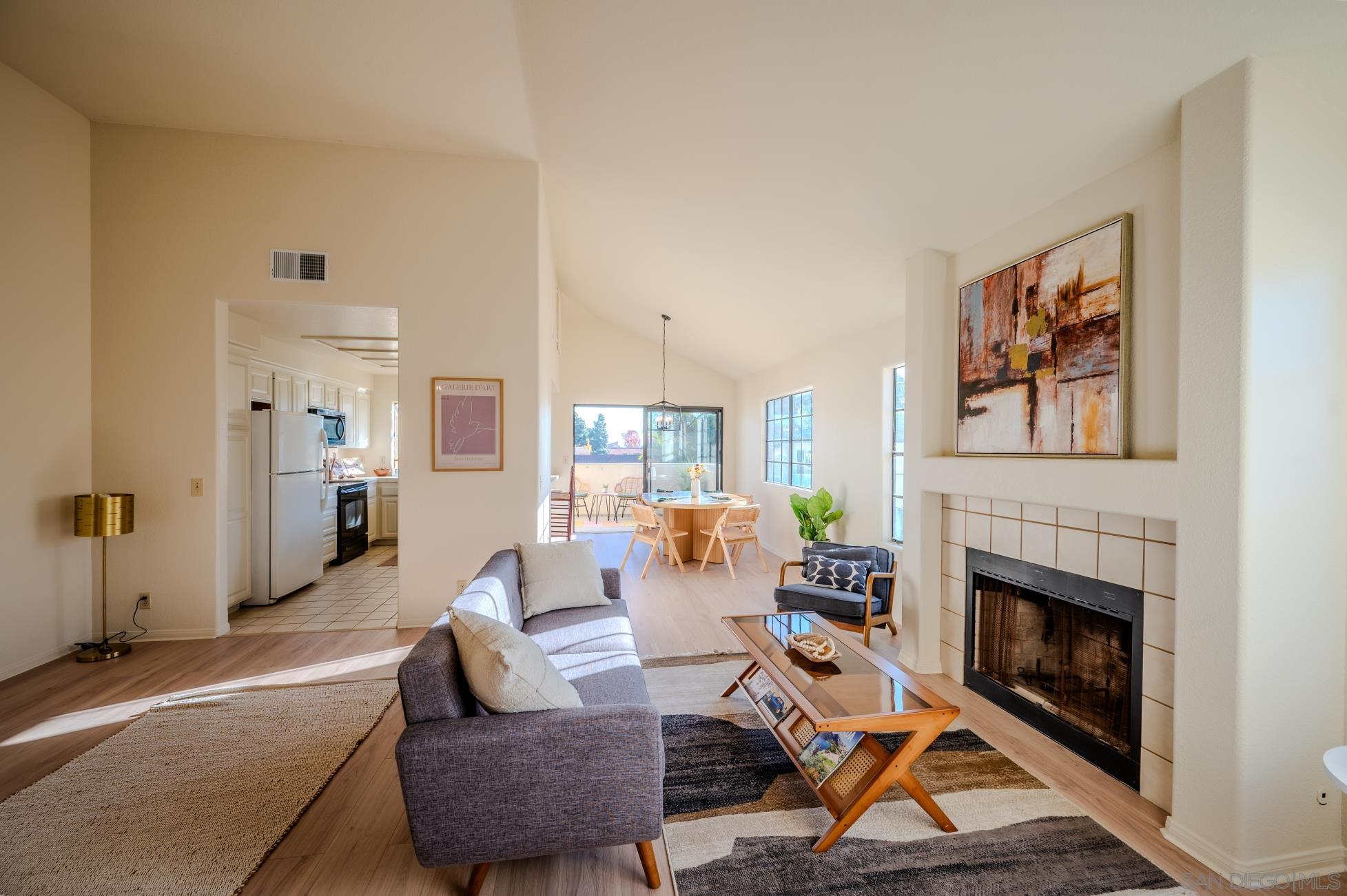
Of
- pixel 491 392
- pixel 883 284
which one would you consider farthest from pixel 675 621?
pixel 883 284

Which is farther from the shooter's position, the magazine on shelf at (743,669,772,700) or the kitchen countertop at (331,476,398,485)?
the kitchen countertop at (331,476,398,485)

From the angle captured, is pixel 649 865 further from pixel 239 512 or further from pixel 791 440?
pixel 791 440

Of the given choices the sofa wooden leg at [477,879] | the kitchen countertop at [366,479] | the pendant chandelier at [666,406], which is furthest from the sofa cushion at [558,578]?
the pendant chandelier at [666,406]

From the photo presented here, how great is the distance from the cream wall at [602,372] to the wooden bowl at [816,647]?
→ 5.61 m

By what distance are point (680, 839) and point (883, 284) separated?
130 inches

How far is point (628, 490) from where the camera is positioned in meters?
9.97

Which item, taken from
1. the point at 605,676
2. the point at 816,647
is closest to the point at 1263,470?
the point at 816,647

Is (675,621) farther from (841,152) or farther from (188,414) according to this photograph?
(188,414)

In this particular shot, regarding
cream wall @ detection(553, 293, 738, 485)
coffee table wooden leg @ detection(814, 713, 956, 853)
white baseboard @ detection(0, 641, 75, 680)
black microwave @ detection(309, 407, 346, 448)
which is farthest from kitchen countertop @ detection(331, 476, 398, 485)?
coffee table wooden leg @ detection(814, 713, 956, 853)

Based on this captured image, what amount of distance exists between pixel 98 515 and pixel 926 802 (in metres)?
4.56

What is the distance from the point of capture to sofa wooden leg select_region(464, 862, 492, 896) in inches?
59.3

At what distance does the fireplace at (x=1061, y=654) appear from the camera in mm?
2064

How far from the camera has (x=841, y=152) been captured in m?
2.49

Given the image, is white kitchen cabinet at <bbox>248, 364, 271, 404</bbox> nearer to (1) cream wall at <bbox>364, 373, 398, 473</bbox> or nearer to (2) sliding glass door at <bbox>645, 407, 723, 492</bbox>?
(1) cream wall at <bbox>364, 373, 398, 473</bbox>
